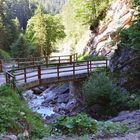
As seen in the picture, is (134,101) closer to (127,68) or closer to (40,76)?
(127,68)

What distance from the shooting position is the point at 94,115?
66.3 ft

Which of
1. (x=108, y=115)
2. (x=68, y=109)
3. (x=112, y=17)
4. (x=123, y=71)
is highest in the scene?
(x=112, y=17)

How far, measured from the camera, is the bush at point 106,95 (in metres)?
19.5

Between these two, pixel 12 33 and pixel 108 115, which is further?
pixel 12 33

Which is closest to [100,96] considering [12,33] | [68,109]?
[68,109]

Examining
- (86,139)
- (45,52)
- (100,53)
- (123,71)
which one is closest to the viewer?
(86,139)

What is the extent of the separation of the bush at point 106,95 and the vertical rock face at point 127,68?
3.03m

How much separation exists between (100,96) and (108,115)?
1157mm

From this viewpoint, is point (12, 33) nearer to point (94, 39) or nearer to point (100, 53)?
point (94, 39)

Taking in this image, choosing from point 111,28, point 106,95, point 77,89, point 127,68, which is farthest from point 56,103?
point 111,28

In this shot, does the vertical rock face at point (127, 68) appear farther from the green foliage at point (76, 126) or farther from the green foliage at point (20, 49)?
the green foliage at point (20, 49)

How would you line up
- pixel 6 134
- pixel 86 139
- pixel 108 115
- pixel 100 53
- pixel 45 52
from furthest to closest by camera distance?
pixel 45 52 < pixel 100 53 < pixel 108 115 < pixel 6 134 < pixel 86 139

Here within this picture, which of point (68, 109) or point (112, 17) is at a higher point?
point (112, 17)

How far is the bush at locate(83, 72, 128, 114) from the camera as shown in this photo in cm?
1948
